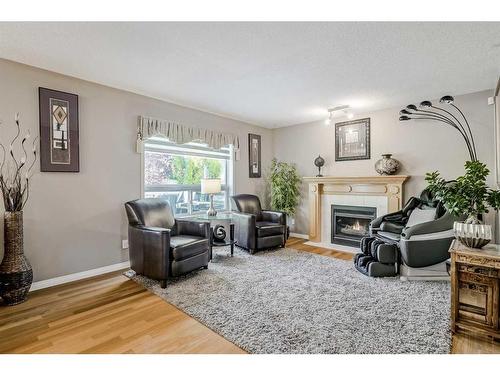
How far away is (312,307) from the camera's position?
7.77 ft

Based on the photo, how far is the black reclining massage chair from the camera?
2990mm

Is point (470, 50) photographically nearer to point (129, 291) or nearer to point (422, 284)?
point (422, 284)

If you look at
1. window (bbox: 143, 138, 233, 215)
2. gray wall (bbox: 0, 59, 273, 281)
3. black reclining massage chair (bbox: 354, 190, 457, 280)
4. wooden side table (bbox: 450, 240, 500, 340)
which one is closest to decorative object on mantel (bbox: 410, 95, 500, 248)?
wooden side table (bbox: 450, 240, 500, 340)

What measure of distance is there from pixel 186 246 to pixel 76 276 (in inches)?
53.9

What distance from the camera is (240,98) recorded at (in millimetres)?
3842

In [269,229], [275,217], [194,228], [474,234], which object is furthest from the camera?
[275,217]

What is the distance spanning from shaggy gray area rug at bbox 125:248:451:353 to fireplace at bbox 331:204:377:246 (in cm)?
118

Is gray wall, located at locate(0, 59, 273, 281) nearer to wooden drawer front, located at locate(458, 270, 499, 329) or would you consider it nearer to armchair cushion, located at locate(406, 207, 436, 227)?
wooden drawer front, located at locate(458, 270, 499, 329)

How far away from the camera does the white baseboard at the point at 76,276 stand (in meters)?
2.82

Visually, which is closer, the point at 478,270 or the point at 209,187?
the point at 478,270

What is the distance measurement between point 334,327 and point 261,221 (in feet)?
9.12

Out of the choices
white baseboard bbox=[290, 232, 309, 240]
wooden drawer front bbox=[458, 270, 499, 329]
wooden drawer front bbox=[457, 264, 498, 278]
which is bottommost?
white baseboard bbox=[290, 232, 309, 240]

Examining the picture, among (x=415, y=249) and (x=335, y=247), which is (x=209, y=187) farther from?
(x=415, y=249)

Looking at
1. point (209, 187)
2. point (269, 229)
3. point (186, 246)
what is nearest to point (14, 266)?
point (186, 246)
